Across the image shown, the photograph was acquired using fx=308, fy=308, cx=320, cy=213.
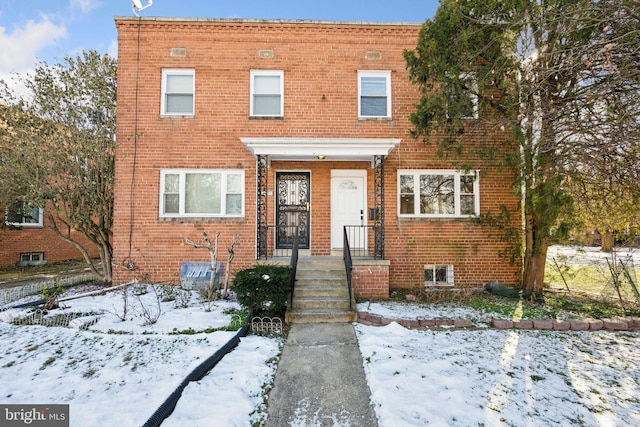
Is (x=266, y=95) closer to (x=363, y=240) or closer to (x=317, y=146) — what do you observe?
(x=317, y=146)

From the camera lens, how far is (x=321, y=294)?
6.48 metres

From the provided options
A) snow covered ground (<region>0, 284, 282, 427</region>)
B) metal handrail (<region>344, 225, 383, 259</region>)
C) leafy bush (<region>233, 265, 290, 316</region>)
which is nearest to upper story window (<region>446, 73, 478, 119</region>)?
metal handrail (<region>344, 225, 383, 259</region>)

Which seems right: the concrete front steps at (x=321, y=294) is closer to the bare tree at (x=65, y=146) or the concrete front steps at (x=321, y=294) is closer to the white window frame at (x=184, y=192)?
the white window frame at (x=184, y=192)

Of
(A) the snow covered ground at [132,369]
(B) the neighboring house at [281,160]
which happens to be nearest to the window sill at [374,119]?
(B) the neighboring house at [281,160]

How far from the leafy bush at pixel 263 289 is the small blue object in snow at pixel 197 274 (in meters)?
2.85

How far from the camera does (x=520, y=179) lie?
22.4ft

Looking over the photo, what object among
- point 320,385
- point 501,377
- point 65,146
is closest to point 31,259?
point 65,146

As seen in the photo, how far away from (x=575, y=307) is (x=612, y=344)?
1.77 metres

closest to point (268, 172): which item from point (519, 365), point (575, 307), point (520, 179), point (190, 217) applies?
point (190, 217)

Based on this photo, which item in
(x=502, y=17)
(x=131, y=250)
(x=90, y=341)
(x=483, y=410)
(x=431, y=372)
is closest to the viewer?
(x=483, y=410)

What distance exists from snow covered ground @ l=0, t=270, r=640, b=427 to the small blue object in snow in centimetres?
256

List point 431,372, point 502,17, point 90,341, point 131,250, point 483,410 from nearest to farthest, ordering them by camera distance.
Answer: point 483,410 → point 431,372 → point 90,341 → point 502,17 → point 131,250

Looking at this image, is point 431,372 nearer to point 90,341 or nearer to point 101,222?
point 90,341

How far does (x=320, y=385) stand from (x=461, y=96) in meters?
6.71
